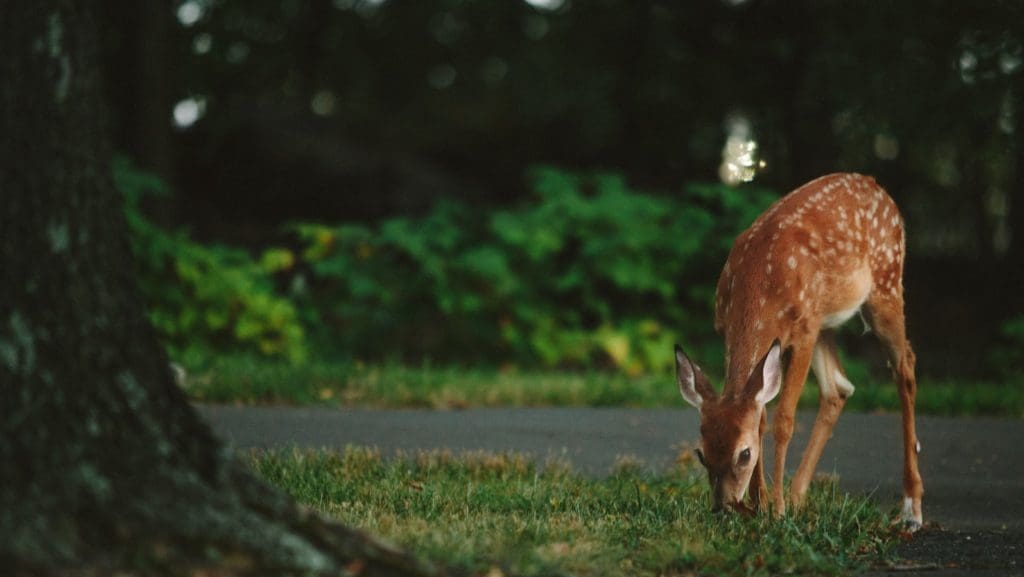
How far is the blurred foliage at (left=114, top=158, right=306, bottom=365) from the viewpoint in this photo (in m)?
11.7

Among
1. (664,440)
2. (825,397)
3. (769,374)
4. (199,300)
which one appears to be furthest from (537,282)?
(769,374)

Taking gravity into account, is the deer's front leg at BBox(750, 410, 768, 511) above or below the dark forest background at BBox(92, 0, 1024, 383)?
below

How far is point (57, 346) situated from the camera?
3.93m

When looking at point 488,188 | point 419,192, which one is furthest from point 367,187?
point 488,188

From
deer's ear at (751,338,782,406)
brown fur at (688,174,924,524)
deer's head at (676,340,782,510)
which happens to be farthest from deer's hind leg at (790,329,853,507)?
deer's ear at (751,338,782,406)

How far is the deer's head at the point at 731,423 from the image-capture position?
557 cm

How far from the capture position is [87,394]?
3.94m

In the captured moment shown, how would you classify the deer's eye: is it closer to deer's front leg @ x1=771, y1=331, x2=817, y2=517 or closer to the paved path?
deer's front leg @ x1=771, y1=331, x2=817, y2=517

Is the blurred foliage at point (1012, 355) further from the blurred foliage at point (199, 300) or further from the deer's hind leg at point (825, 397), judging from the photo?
the blurred foliage at point (199, 300)

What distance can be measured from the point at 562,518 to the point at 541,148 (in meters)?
14.8

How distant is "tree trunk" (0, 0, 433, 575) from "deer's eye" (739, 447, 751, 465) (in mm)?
→ 1928

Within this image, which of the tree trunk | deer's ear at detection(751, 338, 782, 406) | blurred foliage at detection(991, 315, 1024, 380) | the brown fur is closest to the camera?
the tree trunk

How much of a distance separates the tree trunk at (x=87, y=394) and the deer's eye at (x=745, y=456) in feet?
6.32

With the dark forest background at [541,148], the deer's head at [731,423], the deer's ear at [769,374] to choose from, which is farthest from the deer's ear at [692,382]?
the dark forest background at [541,148]
